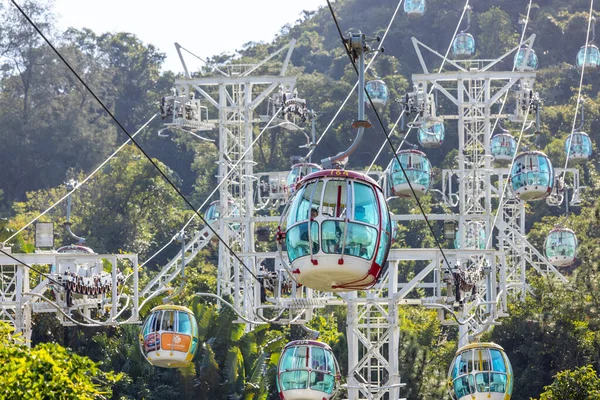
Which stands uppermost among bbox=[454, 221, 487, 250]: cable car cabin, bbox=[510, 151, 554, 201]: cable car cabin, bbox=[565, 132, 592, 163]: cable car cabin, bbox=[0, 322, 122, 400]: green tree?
bbox=[565, 132, 592, 163]: cable car cabin

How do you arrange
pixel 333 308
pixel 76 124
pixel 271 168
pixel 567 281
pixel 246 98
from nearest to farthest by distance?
pixel 246 98, pixel 567 281, pixel 333 308, pixel 271 168, pixel 76 124

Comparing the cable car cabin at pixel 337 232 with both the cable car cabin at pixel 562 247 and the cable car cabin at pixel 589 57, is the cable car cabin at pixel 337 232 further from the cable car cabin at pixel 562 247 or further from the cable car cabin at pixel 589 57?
the cable car cabin at pixel 589 57

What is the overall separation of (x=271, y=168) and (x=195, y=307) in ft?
116

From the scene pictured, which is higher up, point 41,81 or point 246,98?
point 41,81

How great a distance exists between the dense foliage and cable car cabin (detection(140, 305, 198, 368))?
145 inches

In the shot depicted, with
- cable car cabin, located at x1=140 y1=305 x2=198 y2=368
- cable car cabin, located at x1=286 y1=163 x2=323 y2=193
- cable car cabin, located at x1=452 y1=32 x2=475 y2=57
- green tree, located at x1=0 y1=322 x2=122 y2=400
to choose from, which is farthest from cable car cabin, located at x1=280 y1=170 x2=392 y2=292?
cable car cabin, located at x1=452 y1=32 x2=475 y2=57

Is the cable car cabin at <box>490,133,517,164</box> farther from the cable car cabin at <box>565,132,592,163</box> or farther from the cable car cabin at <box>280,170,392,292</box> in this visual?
the cable car cabin at <box>280,170,392,292</box>

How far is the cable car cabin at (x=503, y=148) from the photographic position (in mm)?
52594

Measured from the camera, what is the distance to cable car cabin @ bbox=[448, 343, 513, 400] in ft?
120

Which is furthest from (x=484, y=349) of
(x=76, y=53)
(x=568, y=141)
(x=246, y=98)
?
(x=76, y=53)

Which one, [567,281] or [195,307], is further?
[567,281]

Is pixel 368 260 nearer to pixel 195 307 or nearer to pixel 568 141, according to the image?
pixel 195 307

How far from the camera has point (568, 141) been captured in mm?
53594

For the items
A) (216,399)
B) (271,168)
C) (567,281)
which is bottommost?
(216,399)
